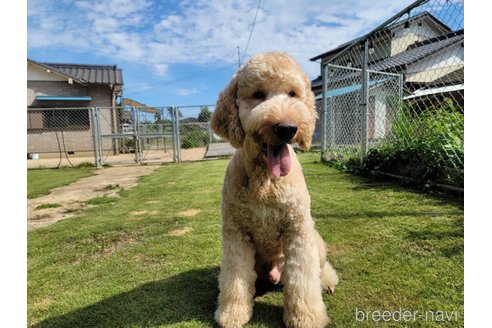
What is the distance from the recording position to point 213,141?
15.1 meters

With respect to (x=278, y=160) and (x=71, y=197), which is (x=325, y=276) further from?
(x=71, y=197)

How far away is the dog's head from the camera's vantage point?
1656 mm

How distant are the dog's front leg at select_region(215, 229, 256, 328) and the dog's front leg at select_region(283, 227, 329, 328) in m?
0.22

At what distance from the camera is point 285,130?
162 centimetres

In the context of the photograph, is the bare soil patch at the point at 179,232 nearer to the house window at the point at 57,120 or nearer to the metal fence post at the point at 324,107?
the metal fence post at the point at 324,107

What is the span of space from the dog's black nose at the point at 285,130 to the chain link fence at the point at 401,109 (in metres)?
2.88

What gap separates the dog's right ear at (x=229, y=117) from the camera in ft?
6.11

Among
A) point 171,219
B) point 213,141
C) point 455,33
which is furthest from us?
point 213,141

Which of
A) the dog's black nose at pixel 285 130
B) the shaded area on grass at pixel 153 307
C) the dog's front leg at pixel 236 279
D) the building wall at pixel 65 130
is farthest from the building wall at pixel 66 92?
the dog's black nose at pixel 285 130

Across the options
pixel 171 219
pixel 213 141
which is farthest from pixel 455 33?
pixel 213 141

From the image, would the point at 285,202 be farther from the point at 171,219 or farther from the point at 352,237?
the point at 171,219

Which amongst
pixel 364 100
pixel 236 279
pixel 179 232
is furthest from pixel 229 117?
pixel 364 100
